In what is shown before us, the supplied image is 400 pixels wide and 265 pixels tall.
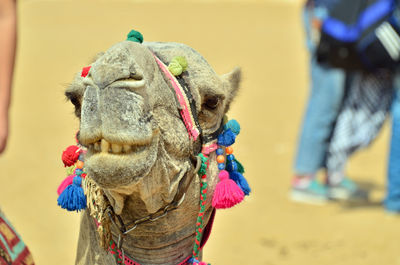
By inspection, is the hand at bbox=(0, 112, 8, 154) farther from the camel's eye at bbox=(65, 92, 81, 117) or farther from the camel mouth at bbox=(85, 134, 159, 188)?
the camel mouth at bbox=(85, 134, 159, 188)

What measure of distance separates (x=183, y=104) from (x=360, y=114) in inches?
222

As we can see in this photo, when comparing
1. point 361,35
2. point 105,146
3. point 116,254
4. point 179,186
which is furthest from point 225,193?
point 361,35

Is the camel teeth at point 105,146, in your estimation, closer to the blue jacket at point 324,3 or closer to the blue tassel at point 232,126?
the blue tassel at point 232,126

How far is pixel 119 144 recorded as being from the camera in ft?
7.14

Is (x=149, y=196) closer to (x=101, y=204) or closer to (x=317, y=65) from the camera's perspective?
(x=101, y=204)

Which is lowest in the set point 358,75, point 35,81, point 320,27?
point 35,81

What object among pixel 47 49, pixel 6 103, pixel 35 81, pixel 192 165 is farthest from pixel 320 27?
pixel 47 49

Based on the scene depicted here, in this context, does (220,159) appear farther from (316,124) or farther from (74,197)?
(316,124)

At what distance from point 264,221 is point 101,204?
207 inches

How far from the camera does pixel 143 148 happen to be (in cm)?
224

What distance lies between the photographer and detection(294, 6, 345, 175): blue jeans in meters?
7.95

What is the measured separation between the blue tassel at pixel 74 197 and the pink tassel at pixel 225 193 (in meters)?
0.50

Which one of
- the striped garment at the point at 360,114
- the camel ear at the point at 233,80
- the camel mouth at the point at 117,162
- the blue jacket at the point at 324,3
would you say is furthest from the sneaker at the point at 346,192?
the camel mouth at the point at 117,162

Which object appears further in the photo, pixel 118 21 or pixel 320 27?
pixel 118 21
